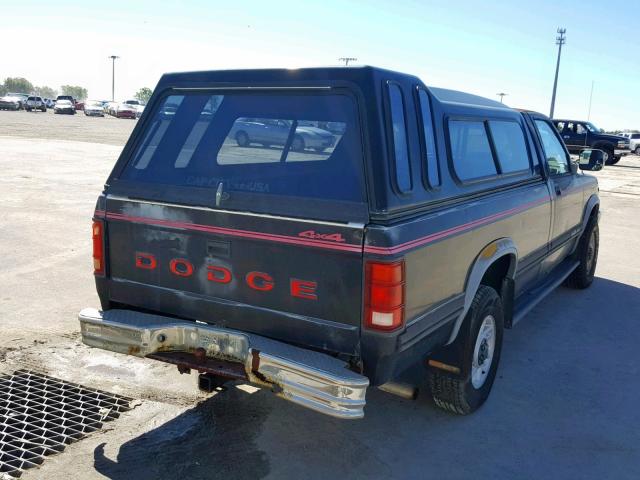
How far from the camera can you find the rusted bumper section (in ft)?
9.26

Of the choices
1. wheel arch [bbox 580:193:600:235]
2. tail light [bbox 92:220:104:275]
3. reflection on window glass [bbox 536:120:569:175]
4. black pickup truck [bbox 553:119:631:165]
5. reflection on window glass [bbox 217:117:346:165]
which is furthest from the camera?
black pickup truck [bbox 553:119:631:165]

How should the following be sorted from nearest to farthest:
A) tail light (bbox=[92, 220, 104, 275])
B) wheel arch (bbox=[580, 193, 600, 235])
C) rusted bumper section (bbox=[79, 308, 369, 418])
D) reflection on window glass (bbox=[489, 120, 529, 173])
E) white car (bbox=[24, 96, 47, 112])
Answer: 1. rusted bumper section (bbox=[79, 308, 369, 418])
2. tail light (bbox=[92, 220, 104, 275])
3. reflection on window glass (bbox=[489, 120, 529, 173])
4. wheel arch (bbox=[580, 193, 600, 235])
5. white car (bbox=[24, 96, 47, 112])

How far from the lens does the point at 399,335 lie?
2.95 m

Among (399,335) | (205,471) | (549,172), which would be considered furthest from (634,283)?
(205,471)

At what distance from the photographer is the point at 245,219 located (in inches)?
124

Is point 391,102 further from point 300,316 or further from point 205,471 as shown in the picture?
point 205,471

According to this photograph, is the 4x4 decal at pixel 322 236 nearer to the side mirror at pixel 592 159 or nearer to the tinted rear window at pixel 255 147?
the tinted rear window at pixel 255 147

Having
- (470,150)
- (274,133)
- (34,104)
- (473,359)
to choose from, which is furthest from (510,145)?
(34,104)

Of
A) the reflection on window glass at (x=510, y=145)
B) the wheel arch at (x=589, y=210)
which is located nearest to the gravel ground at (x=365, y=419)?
the wheel arch at (x=589, y=210)

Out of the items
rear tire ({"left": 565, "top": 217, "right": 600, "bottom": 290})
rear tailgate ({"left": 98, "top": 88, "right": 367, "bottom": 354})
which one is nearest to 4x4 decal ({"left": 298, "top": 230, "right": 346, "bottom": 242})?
rear tailgate ({"left": 98, "top": 88, "right": 367, "bottom": 354})

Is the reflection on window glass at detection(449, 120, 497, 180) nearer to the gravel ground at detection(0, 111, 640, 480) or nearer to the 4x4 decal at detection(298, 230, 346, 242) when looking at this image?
the 4x4 decal at detection(298, 230, 346, 242)

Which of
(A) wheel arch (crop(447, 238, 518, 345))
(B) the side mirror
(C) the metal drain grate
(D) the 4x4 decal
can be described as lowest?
(C) the metal drain grate

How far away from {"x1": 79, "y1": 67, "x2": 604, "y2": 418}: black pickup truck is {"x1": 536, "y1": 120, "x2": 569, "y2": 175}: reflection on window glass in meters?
1.75

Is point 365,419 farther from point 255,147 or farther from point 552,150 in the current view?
point 552,150
